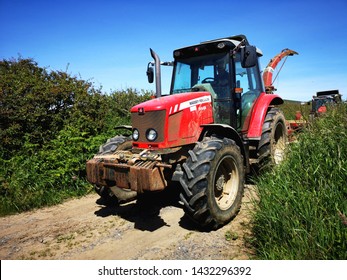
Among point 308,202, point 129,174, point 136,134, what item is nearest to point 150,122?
point 136,134

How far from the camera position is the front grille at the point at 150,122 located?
11.8ft

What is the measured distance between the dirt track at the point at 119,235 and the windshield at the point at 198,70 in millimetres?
2068

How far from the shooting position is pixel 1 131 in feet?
17.8

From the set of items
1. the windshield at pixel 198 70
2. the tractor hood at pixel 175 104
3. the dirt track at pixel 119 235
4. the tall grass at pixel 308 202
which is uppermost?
the windshield at pixel 198 70

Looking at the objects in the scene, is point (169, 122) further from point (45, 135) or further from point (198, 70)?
point (45, 135)

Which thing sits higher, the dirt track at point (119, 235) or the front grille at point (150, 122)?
the front grille at point (150, 122)

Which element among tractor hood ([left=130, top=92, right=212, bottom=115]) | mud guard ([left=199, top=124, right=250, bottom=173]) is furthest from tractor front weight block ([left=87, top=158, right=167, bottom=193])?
mud guard ([left=199, top=124, right=250, bottom=173])

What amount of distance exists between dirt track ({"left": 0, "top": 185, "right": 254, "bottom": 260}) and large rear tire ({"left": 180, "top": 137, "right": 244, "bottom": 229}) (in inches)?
7.9

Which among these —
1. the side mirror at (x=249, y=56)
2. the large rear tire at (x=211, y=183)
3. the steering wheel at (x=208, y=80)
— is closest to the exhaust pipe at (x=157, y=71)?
the steering wheel at (x=208, y=80)

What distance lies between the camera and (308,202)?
8.96 feet

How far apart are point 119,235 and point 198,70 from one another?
118 inches

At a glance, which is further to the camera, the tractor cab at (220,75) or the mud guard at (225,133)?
the tractor cab at (220,75)

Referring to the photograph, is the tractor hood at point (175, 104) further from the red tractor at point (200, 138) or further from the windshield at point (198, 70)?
the windshield at point (198, 70)
